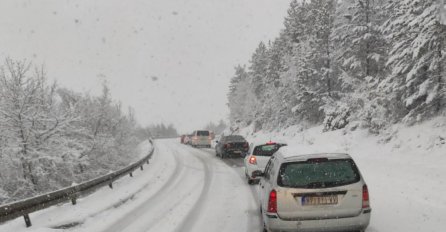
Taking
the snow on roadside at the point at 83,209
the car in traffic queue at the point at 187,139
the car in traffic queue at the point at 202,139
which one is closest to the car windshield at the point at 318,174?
the snow on roadside at the point at 83,209

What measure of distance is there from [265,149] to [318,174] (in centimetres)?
975

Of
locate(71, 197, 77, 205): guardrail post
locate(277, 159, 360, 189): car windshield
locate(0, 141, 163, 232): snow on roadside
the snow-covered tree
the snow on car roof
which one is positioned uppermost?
the snow-covered tree

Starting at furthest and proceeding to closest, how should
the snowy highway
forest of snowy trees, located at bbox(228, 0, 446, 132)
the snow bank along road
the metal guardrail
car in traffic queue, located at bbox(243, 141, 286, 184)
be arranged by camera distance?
forest of snowy trees, located at bbox(228, 0, 446, 132), car in traffic queue, located at bbox(243, 141, 286, 184), the metal guardrail, the snow bank along road, the snowy highway

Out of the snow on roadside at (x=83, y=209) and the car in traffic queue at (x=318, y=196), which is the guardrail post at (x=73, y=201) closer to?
the snow on roadside at (x=83, y=209)

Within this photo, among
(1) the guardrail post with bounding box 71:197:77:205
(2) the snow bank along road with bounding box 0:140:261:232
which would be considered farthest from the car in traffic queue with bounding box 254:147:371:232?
(1) the guardrail post with bounding box 71:197:77:205

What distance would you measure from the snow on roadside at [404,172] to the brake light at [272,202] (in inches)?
43.6

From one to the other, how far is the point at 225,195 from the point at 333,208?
748 centimetres

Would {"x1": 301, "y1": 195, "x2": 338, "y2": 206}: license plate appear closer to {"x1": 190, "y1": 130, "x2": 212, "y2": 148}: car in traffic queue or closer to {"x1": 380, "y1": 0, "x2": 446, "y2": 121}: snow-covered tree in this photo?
{"x1": 380, "y1": 0, "x2": 446, "y2": 121}: snow-covered tree

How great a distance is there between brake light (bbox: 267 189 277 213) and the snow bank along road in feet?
6.36

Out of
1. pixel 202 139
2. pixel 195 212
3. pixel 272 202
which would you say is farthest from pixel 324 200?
pixel 202 139

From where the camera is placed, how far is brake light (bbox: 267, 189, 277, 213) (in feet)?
21.9

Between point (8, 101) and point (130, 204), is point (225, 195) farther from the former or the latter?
point (8, 101)

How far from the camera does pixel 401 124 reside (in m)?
20.5

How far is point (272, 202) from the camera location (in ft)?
22.1
